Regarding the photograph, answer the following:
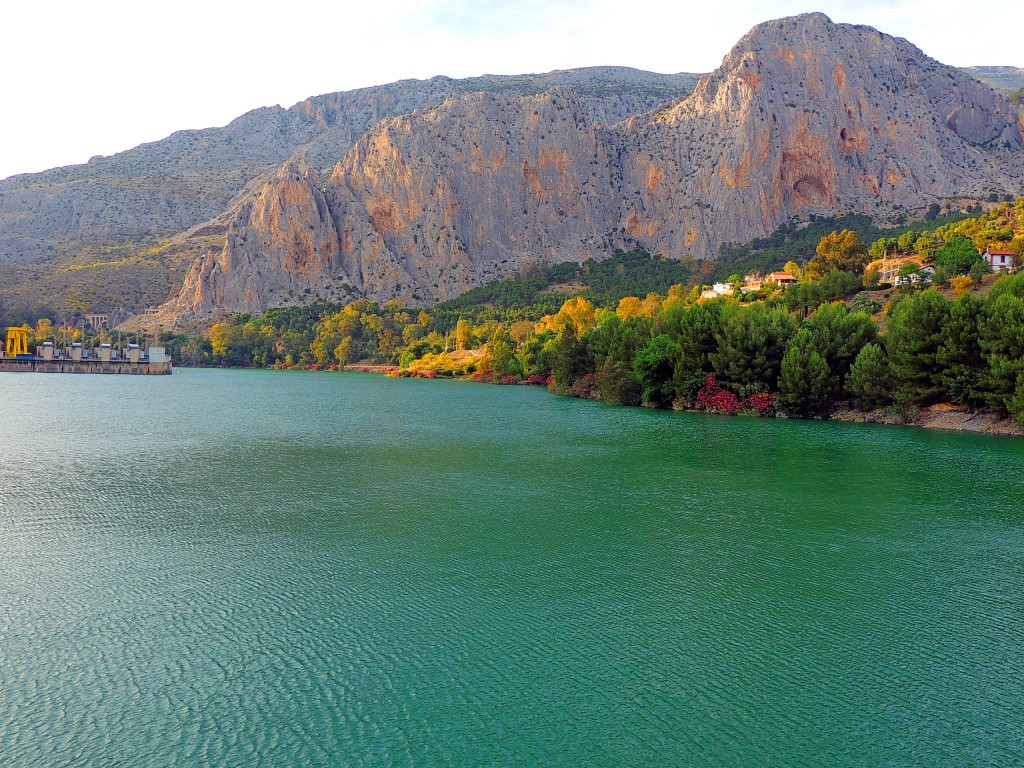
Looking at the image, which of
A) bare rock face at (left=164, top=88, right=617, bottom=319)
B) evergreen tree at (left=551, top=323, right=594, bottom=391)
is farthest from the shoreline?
bare rock face at (left=164, top=88, right=617, bottom=319)

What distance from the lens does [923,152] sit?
407 feet

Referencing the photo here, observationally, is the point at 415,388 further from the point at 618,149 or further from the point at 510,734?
the point at 618,149

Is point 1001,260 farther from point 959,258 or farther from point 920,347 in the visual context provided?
point 920,347

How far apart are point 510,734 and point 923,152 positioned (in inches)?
5686

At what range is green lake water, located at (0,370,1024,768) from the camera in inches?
303

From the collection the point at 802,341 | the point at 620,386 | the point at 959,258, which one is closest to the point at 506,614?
the point at 802,341

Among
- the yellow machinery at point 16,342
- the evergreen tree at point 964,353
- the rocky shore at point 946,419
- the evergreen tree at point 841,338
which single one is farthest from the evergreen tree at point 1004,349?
the yellow machinery at point 16,342

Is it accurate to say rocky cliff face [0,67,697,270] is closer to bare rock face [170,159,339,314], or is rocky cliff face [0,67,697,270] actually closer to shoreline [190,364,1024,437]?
bare rock face [170,159,339,314]

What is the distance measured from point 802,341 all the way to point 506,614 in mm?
34177

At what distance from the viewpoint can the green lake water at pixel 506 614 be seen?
25.2 ft

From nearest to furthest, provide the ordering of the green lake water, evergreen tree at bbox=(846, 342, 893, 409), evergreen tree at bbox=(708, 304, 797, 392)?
the green lake water
evergreen tree at bbox=(846, 342, 893, 409)
evergreen tree at bbox=(708, 304, 797, 392)

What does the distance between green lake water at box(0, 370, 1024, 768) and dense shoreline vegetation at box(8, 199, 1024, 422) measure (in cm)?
1229

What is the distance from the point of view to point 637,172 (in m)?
142

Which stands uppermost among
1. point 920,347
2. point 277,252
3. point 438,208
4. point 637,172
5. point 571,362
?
point 637,172
